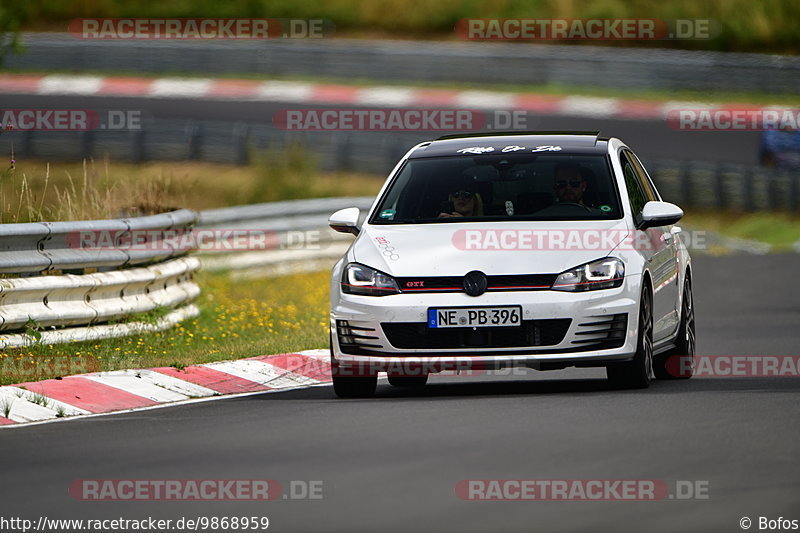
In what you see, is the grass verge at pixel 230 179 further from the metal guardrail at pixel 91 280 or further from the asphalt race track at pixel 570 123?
the metal guardrail at pixel 91 280

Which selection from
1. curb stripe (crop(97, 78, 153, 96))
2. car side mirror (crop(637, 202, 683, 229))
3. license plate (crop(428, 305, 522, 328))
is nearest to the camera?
license plate (crop(428, 305, 522, 328))

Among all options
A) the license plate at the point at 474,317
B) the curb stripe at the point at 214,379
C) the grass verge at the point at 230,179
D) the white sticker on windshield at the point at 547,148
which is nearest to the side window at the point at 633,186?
the white sticker on windshield at the point at 547,148

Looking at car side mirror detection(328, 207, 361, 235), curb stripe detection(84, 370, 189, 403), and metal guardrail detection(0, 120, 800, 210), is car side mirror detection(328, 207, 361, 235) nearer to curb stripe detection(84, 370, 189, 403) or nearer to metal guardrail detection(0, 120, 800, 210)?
curb stripe detection(84, 370, 189, 403)

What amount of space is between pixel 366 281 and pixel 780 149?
79.2 ft

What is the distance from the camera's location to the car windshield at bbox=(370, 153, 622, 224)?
10898 mm

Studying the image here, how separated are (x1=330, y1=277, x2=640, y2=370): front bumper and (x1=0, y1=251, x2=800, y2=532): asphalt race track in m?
0.26

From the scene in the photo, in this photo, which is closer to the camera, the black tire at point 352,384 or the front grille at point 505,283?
the front grille at point 505,283

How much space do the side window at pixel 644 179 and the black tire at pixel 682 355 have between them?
2.26ft

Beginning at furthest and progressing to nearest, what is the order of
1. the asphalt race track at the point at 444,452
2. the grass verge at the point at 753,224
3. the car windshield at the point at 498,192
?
the grass verge at the point at 753,224, the car windshield at the point at 498,192, the asphalt race track at the point at 444,452

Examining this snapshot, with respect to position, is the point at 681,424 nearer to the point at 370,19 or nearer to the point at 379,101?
the point at 379,101

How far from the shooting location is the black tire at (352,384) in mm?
10500

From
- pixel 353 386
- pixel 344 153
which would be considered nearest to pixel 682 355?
pixel 353 386

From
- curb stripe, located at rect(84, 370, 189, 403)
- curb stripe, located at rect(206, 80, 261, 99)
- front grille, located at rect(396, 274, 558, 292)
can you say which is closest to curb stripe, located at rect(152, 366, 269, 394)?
curb stripe, located at rect(84, 370, 189, 403)

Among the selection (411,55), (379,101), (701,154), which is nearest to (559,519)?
(701,154)
